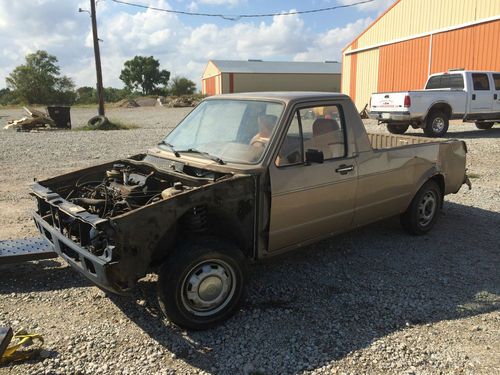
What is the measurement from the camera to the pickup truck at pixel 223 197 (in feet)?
11.1

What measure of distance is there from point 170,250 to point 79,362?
1026 mm

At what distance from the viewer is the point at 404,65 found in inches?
911

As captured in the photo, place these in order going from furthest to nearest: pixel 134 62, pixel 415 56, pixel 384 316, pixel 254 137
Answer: pixel 134 62 < pixel 415 56 < pixel 254 137 < pixel 384 316

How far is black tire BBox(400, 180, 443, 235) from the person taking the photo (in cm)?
564

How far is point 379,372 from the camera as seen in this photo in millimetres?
3137

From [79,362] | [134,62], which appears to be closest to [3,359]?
[79,362]

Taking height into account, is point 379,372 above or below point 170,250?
below

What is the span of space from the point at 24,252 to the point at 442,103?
14.5m

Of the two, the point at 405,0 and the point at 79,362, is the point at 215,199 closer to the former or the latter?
the point at 79,362

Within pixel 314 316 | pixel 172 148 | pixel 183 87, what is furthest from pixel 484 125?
pixel 183 87

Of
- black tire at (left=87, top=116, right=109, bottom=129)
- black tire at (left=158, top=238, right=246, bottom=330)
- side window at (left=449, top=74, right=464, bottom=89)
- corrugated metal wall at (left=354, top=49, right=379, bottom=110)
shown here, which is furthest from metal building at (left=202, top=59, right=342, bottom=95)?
black tire at (left=158, top=238, right=246, bottom=330)

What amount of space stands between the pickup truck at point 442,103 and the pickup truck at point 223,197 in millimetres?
9905

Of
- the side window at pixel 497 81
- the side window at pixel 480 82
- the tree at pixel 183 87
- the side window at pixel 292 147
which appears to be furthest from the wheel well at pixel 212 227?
the tree at pixel 183 87

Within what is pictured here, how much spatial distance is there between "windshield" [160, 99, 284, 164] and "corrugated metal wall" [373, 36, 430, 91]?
779 inches
